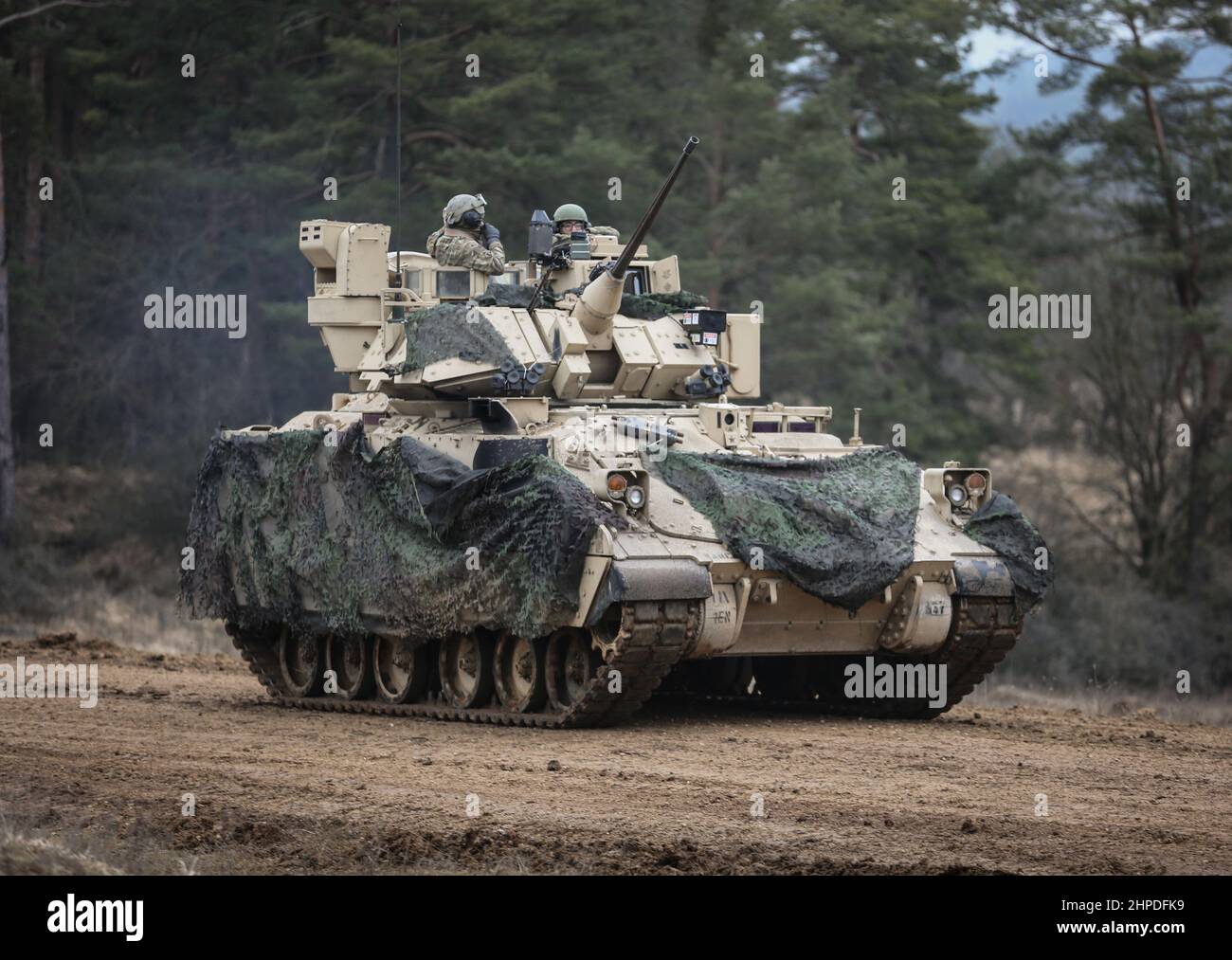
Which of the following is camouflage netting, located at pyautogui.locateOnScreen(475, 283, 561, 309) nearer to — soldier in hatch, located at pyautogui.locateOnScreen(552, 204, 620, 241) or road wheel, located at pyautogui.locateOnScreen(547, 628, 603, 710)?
soldier in hatch, located at pyautogui.locateOnScreen(552, 204, 620, 241)

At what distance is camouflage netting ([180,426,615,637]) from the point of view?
13.3m

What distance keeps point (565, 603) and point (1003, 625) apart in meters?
3.33

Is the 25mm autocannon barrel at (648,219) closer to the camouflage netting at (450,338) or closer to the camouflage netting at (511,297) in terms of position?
the camouflage netting at (511,297)

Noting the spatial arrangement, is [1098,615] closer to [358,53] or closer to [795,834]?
[358,53]

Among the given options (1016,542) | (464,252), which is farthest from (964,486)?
(464,252)

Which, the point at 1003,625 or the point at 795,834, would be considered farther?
the point at 1003,625

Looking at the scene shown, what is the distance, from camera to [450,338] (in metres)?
14.9

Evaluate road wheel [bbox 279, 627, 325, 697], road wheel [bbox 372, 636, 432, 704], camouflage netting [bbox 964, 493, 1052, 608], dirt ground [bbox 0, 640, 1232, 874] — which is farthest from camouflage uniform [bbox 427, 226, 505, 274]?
camouflage netting [bbox 964, 493, 1052, 608]

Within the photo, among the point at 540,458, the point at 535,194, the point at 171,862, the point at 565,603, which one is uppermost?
the point at 535,194

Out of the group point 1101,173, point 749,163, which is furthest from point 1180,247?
point 749,163

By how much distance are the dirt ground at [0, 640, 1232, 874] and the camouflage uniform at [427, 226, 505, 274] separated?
3728 mm

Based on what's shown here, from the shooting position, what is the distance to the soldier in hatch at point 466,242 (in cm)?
1633

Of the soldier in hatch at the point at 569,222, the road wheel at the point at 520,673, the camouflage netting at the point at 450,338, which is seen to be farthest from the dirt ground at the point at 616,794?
the soldier in hatch at the point at 569,222

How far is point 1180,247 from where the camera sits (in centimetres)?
2989
